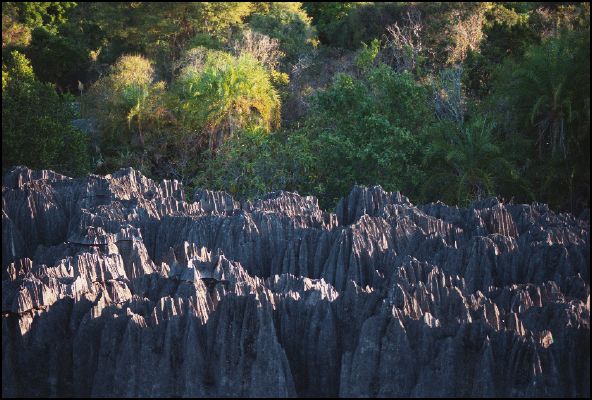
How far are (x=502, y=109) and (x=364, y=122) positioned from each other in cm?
313

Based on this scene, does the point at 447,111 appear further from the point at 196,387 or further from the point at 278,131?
the point at 196,387

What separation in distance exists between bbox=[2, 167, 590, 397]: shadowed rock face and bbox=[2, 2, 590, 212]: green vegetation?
4.01 m

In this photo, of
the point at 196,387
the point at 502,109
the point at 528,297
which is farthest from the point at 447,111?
the point at 196,387

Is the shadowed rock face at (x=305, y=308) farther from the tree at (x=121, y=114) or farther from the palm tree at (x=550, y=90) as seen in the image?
the tree at (x=121, y=114)

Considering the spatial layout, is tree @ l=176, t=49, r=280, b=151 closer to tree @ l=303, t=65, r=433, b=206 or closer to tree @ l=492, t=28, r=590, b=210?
tree @ l=303, t=65, r=433, b=206

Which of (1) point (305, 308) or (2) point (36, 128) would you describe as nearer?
(1) point (305, 308)

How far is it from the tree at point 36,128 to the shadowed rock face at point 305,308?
6.00 metres

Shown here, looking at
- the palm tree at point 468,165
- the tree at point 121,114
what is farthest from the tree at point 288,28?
the palm tree at point 468,165

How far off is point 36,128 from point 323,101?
6831 mm

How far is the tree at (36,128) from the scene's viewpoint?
17.8m

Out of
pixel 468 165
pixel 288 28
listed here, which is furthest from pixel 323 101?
pixel 288 28

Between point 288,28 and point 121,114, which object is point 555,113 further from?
point 288,28

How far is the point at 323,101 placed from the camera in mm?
19641

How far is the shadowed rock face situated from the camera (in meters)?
7.52
